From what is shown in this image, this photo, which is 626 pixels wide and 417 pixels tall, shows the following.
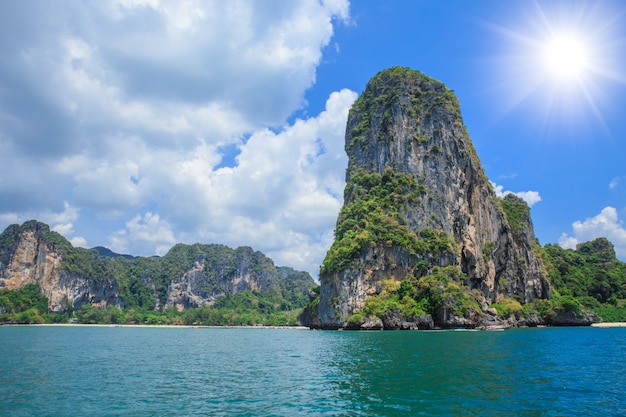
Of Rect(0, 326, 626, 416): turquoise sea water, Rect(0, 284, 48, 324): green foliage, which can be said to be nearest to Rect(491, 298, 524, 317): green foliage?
Rect(0, 326, 626, 416): turquoise sea water

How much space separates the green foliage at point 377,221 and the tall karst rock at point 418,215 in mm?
223

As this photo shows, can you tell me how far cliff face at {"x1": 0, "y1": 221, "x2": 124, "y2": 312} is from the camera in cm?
15412

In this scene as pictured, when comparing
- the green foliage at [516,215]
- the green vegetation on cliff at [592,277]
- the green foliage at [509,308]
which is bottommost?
the green foliage at [509,308]

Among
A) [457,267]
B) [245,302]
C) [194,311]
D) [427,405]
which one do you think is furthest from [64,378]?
[245,302]

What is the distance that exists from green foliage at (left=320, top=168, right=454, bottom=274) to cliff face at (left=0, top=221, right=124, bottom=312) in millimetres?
125268

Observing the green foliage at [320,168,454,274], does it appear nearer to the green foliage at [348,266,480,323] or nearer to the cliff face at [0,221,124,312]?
the green foliage at [348,266,480,323]

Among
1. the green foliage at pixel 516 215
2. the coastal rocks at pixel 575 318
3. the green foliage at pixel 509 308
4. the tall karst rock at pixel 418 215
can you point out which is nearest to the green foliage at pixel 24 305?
the tall karst rock at pixel 418 215

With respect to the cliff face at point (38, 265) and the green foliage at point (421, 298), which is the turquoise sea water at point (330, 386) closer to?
the green foliage at point (421, 298)

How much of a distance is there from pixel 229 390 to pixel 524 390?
43.3 feet

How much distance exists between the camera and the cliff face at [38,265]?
154m

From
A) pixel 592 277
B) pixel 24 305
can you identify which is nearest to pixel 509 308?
pixel 592 277

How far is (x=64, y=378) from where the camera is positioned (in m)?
22.7

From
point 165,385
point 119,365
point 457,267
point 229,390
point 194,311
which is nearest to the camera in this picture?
point 229,390

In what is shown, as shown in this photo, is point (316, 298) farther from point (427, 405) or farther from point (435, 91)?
point (427, 405)
